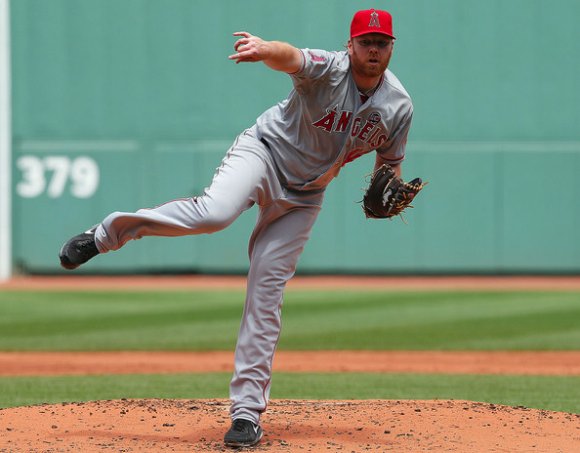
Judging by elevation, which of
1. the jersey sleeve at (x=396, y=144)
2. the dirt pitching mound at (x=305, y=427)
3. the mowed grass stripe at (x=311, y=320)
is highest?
the jersey sleeve at (x=396, y=144)

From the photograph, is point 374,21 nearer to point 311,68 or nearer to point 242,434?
point 311,68

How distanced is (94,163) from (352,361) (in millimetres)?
8540

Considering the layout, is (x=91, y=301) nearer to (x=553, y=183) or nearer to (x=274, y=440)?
(x=553, y=183)

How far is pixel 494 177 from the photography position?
53.3ft

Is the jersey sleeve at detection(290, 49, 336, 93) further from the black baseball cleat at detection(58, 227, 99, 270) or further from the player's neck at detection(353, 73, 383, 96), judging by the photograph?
the black baseball cleat at detection(58, 227, 99, 270)

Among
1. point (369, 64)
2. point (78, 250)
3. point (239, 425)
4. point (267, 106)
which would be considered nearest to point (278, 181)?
point (369, 64)

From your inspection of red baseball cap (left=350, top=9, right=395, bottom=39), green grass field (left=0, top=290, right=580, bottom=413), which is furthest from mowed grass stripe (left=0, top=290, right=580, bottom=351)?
red baseball cap (left=350, top=9, right=395, bottom=39)

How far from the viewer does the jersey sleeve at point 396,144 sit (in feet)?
15.3

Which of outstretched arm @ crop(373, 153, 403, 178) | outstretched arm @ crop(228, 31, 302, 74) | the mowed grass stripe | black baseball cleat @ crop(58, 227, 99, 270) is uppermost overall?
outstretched arm @ crop(228, 31, 302, 74)

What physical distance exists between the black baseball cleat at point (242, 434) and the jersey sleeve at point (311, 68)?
1.44 meters

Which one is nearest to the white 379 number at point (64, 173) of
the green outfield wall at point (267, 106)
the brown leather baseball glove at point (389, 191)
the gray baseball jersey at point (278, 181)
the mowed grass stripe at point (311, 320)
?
the green outfield wall at point (267, 106)

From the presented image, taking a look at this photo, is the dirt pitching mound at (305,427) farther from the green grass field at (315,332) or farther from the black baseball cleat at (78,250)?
the green grass field at (315,332)

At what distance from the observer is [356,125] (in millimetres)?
4504

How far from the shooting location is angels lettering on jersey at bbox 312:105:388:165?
4430 mm
